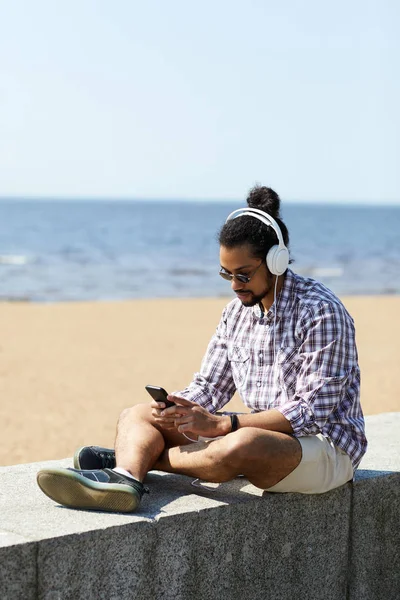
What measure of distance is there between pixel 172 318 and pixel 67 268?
1702 centimetres

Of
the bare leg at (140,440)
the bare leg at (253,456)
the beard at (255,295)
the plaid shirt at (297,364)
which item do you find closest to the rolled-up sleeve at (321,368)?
the plaid shirt at (297,364)

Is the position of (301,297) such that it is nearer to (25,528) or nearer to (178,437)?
(178,437)

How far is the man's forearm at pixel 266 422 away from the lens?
3.79 metres

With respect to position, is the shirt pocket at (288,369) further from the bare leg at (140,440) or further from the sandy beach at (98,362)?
the sandy beach at (98,362)

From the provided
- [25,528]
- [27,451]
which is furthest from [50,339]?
[25,528]

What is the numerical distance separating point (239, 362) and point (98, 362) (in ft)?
26.7

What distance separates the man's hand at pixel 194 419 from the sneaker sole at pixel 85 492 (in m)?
0.39

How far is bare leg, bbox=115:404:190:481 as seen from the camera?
390cm

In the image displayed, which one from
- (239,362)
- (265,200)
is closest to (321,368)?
(239,362)

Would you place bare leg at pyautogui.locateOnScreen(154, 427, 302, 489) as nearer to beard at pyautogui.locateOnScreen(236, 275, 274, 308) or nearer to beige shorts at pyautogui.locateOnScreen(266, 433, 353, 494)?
beige shorts at pyautogui.locateOnScreen(266, 433, 353, 494)

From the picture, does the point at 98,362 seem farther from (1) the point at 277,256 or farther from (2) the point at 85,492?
(2) the point at 85,492

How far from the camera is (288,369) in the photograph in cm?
399

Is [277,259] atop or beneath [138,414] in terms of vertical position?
atop

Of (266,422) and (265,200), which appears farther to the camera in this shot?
(265,200)
